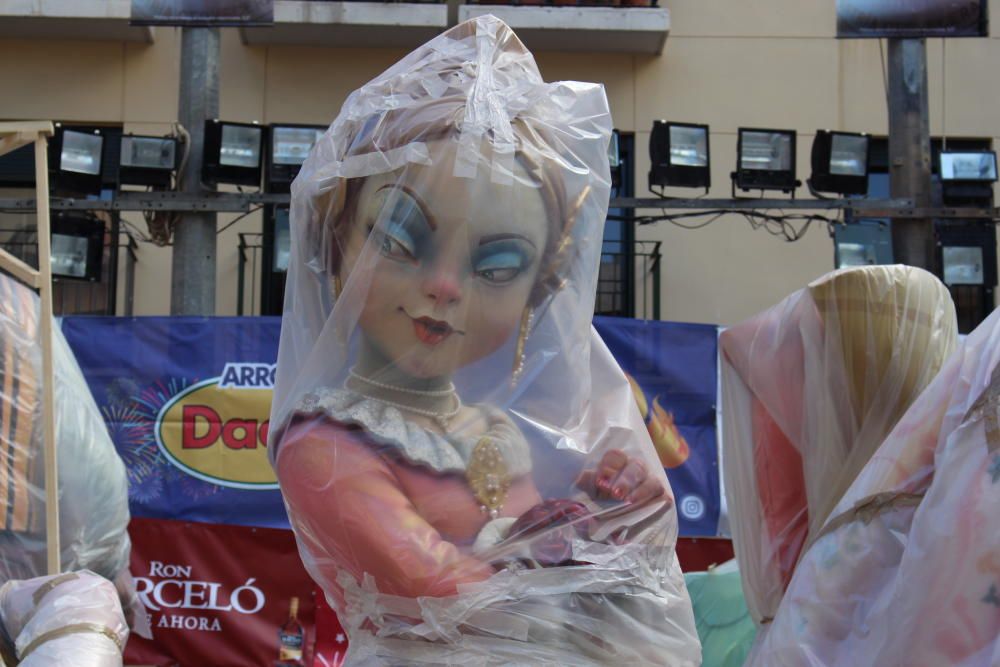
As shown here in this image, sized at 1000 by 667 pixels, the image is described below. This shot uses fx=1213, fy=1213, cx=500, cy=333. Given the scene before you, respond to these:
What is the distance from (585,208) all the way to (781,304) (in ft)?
3.39

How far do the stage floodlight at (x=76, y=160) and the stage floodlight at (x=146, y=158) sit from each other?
0.23 meters

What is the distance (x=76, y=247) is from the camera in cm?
688

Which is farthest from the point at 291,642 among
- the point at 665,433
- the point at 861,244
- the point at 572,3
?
the point at 572,3

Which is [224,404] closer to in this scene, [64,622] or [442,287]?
[64,622]

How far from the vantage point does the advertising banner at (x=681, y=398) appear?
18.9 ft

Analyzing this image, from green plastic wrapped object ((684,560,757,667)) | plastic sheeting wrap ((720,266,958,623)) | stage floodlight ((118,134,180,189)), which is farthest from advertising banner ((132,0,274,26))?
plastic sheeting wrap ((720,266,958,623))

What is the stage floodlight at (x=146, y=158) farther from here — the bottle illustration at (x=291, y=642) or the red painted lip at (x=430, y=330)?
the red painted lip at (x=430, y=330)

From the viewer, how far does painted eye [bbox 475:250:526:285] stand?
73.9 inches

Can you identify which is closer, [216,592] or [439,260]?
[439,260]

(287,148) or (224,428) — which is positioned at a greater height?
(287,148)

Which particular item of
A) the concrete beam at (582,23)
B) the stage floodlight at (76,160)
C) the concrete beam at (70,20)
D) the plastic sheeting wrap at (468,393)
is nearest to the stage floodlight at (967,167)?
the concrete beam at (582,23)

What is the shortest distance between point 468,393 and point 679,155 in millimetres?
5435

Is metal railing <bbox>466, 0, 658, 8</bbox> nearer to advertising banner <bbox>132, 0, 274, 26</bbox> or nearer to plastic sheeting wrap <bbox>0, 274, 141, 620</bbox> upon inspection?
advertising banner <bbox>132, 0, 274, 26</bbox>

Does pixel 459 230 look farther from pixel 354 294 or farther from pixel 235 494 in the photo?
pixel 235 494
